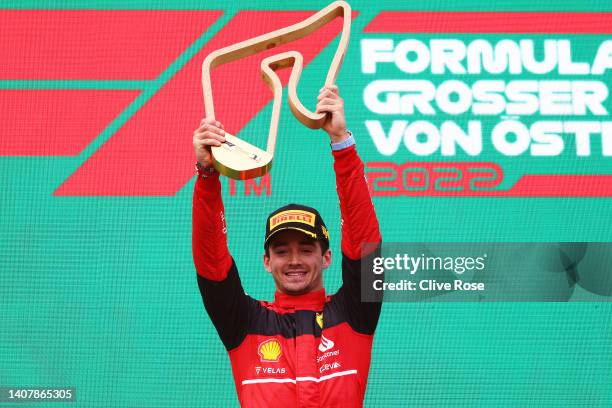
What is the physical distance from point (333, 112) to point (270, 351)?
515 millimetres

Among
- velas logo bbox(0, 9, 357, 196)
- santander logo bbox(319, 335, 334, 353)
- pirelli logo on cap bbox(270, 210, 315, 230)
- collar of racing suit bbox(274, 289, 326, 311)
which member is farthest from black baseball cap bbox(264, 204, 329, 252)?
velas logo bbox(0, 9, 357, 196)

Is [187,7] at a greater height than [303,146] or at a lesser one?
greater

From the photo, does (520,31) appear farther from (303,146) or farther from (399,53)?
(303,146)

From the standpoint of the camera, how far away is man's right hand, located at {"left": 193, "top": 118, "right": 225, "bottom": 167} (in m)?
1.66

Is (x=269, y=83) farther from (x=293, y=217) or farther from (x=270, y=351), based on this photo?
(x=270, y=351)

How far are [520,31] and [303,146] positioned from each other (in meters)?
0.86

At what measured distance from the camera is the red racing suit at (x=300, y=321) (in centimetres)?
173

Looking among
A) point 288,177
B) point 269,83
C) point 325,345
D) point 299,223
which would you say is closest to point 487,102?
point 288,177

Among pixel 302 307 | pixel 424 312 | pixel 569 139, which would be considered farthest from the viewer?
pixel 569 139

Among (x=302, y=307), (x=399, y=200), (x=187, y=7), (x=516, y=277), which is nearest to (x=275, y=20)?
(x=187, y=7)

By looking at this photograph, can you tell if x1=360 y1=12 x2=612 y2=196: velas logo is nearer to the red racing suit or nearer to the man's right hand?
the red racing suit

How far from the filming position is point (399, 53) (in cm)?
297

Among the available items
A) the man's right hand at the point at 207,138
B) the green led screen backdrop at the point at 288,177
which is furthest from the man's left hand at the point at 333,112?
the green led screen backdrop at the point at 288,177

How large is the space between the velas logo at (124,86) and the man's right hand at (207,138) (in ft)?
4.08
